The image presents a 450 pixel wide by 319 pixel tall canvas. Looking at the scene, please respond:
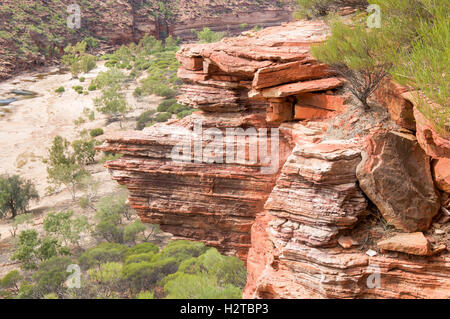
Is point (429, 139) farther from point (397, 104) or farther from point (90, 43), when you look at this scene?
point (90, 43)

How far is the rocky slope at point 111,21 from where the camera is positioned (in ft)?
180

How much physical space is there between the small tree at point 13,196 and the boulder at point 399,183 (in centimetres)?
2239

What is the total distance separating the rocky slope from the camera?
54875mm

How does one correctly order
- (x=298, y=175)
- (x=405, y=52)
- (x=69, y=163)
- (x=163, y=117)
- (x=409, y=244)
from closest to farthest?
(x=409, y=244)
(x=405, y=52)
(x=298, y=175)
(x=69, y=163)
(x=163, y=117)

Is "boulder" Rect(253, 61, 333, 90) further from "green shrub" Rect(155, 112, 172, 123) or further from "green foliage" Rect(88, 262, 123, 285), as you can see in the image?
"green shrub" Rect(155, 112, 172, 123)

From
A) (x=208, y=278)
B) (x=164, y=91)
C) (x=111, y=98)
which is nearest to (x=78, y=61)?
(x=111, y=98)

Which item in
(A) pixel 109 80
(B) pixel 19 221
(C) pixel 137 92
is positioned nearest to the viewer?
(B) pixel 19 221

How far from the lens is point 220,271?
40.8 ft

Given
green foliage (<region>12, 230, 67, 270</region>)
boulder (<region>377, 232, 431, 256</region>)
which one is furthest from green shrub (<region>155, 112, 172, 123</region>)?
boulder (<region>377, 232, 431, 256</region>)

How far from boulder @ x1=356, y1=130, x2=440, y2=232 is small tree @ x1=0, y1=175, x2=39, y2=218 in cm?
2239

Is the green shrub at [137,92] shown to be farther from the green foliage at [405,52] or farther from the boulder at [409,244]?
the boulder at [409,244]

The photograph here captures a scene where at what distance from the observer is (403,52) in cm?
763

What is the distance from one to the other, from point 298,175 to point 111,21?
68.9m
